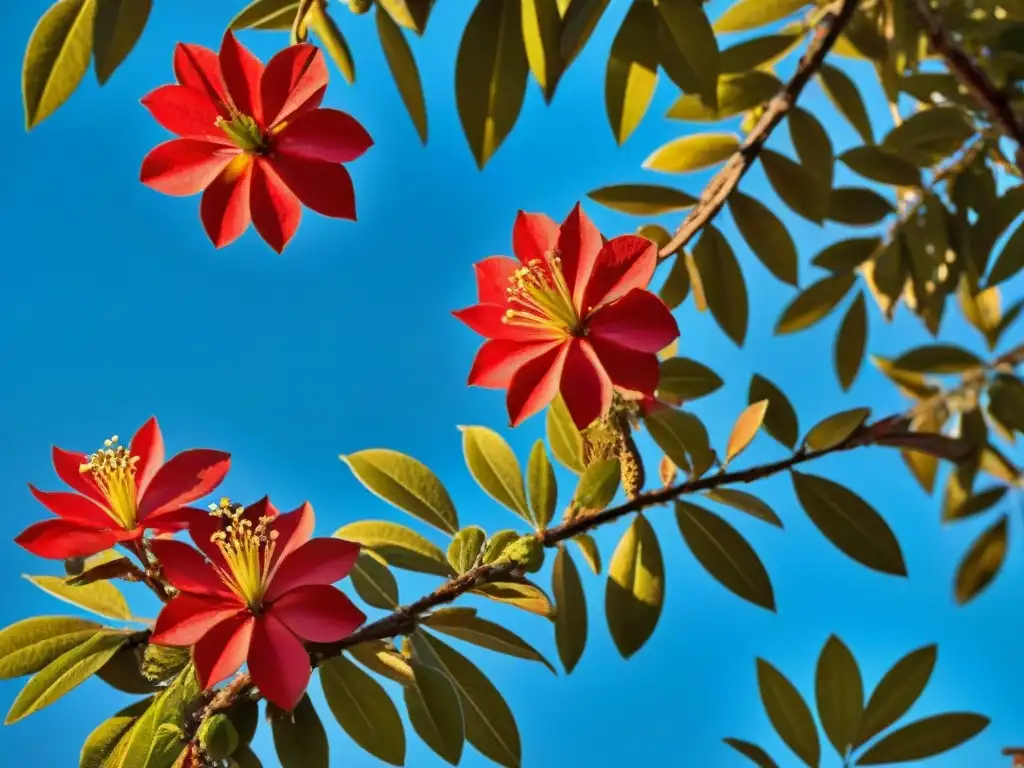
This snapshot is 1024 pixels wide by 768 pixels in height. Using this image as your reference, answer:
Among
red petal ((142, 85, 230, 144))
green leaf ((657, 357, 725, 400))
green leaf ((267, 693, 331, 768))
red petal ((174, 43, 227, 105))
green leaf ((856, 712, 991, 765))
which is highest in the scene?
red petal ((174, 43, 227, 105))

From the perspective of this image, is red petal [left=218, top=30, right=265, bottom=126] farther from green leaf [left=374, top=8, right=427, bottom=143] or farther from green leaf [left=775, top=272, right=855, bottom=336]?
green leaf [left=775, top=272, right=855, bottom=336]

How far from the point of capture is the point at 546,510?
2.67 feet

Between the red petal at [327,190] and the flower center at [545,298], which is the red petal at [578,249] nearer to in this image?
the flower center at [545,298]

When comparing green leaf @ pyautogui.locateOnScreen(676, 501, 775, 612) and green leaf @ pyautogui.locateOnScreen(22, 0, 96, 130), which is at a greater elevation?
green leaf @ pyautogui.locateOnScreen(22, 0, 96, 130)

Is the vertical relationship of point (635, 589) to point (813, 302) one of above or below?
below

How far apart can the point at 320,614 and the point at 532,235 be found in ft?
1.10

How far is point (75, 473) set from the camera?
76 cm

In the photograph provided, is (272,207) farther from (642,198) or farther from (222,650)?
(642,198)

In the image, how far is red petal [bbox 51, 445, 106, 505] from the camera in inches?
29.6

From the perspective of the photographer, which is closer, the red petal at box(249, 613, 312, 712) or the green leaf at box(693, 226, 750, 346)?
the red petal at box(249, 613, 312, 712)

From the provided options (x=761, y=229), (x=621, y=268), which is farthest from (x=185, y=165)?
(x=761, y=229)

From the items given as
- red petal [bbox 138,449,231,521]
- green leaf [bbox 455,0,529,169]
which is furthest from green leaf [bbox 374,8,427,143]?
red petal [bbox 138,449,231,521]

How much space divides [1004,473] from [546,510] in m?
1.11

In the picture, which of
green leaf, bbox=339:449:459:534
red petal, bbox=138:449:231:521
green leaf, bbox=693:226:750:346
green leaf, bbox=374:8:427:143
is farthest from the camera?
green leaf, bbox=693:226:750:346
